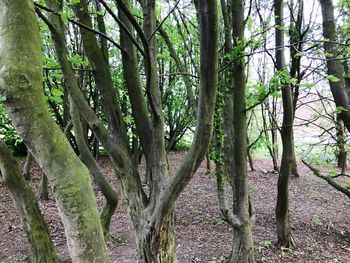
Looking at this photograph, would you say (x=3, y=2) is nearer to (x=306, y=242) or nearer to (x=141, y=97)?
(x=141, y=97)

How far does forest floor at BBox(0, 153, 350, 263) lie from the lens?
5.10 meters

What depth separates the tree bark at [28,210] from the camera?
3.82 meters

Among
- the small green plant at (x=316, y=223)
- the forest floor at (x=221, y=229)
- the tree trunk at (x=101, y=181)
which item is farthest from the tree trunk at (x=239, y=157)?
the small green plant at (x=316, y=223)

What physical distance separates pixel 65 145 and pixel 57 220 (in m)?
5.86

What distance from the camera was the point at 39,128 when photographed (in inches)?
52.5

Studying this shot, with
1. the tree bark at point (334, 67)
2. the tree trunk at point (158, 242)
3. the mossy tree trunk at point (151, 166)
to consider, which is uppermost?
the tree bark at point (334, 67)

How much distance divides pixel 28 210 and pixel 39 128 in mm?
3013

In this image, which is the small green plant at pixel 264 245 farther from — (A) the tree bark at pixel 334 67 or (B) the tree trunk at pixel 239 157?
(A) the tree bark at pixel 334 67

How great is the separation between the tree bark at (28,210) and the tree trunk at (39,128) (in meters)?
2.82

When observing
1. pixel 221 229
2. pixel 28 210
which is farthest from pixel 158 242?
pixel 221 229

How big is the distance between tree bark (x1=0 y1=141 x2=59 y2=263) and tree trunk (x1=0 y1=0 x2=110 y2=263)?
2.82 meters

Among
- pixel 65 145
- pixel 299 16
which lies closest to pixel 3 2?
pixel 65 145

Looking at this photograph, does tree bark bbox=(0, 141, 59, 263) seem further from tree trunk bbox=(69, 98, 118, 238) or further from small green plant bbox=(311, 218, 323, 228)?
small green plant bbox=(311, 218, 323, 228)

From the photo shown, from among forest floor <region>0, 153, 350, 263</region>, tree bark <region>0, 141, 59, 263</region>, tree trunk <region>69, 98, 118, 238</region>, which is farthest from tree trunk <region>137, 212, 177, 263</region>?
tree trunk <region>69, 98, 118, 238</region>
